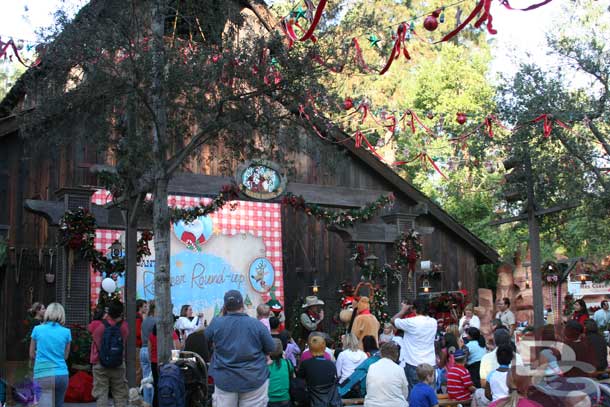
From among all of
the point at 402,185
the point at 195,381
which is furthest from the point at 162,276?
the point at 402,185

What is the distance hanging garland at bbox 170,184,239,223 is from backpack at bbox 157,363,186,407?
18.6 feet

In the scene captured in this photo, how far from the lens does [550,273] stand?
2138cm

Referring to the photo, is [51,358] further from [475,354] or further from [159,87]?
[475,354]

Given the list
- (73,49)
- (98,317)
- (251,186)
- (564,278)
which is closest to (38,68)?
(73,49)

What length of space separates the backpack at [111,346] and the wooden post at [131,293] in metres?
1.44

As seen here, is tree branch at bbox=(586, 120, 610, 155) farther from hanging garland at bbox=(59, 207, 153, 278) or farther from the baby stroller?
hanging garland at bbox=(59, 207, 153, 278)

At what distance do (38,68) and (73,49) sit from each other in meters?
0.86

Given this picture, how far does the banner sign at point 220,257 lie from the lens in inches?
667

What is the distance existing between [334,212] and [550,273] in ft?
25.4

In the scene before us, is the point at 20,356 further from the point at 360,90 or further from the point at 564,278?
the point at 360,90

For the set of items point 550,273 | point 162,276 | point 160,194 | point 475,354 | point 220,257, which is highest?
point 160,194

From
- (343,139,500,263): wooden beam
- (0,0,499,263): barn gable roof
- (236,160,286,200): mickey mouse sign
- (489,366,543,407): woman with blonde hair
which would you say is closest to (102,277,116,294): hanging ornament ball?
(236,160,286,200): mickey mouse sign

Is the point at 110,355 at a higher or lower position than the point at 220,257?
lower

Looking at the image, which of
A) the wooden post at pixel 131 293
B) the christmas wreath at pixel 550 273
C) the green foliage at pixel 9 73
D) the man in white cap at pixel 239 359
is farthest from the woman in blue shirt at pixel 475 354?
the green foliage at pixel 9 73
